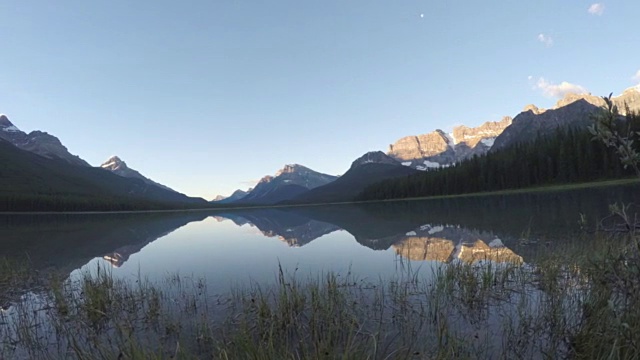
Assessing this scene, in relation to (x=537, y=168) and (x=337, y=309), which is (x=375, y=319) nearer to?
(x=337, y=309)

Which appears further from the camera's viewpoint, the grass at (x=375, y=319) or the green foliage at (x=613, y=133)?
the grass at (x=375, y=319)

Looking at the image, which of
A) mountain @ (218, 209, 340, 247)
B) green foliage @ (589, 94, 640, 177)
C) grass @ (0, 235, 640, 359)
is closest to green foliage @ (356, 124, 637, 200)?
mountain @ (218, 209, 340, 247)

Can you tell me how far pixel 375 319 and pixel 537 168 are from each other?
133076 millimetres

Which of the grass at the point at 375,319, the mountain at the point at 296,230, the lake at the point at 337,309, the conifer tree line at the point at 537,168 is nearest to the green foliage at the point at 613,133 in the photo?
the grass at the point at 375,319

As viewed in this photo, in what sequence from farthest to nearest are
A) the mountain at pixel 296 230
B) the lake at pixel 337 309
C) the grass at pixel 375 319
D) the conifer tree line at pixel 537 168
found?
the conifer tree line at pixel 537 168 → the mountain at pixel 296 230 → the lake at pixel 337 309 → the grass at pixel 375 319

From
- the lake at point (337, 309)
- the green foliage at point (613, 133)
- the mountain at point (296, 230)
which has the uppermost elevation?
the green foliage at point (613, 133)

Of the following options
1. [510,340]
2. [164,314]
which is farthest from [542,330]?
[164,314]

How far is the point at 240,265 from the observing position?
23.2 metres

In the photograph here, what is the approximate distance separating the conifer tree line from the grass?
9629 centimetres

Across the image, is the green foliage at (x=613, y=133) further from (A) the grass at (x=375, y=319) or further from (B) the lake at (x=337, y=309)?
(B) the lake at (x=337, y=309)

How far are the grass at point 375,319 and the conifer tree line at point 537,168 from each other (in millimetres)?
96289

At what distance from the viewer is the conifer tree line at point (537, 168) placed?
10000cm

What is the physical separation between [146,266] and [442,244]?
22.2 meters

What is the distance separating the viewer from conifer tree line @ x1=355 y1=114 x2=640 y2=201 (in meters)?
100
